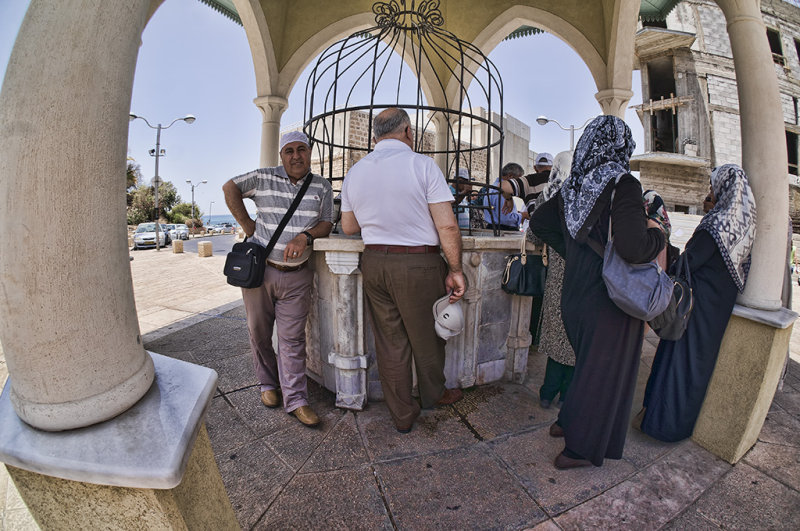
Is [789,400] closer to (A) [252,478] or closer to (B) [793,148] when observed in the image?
(A) [252,478]

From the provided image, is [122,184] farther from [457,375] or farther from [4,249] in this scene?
[457,375]

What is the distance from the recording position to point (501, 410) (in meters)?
2.47

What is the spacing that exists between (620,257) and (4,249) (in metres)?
2.13

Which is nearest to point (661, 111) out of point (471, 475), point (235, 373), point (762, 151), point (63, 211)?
point (762, 151)

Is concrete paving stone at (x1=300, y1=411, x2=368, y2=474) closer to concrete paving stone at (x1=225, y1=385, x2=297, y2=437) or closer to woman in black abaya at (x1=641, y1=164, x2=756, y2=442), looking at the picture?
concrete paving stone at (x1=225, y1=385, x2=297, y2=437)

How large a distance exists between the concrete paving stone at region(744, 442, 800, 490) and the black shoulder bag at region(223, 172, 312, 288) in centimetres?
292

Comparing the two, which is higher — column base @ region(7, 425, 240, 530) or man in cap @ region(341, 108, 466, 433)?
man in cap @ region(341, 108, 466, 433)

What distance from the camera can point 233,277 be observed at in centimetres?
221

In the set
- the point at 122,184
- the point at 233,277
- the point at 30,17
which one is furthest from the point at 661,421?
the point at 30,17

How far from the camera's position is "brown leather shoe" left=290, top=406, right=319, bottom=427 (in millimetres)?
2252

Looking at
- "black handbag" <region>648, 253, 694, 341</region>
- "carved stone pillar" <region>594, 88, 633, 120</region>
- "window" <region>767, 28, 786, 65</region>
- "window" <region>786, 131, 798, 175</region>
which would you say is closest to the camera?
"black handbag" <region>648, 253, 694, 341</region>

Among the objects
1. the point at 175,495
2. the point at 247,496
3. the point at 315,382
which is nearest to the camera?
the point at 175,495

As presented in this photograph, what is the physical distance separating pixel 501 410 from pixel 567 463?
0.60 metres

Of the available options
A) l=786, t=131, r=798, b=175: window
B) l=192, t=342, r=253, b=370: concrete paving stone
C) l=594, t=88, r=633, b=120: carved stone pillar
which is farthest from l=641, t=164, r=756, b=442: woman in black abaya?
l=786, t=131, r=798, b=175: window
